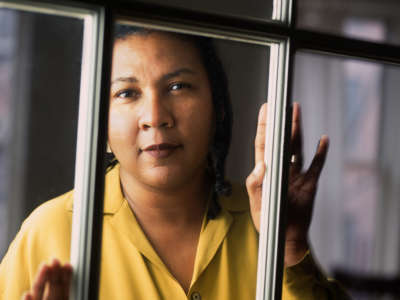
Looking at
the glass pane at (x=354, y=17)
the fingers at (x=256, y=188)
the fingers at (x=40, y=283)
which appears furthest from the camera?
the glass pane at (x=354, y=17)

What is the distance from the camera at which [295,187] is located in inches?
27.0

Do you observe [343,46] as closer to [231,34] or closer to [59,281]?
[231,34]

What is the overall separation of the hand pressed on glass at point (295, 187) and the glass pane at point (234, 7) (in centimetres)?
12

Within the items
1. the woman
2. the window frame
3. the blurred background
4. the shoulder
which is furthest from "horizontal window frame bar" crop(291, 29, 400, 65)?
the blurred background

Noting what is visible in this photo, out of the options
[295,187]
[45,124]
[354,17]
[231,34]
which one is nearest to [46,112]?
[45,124]

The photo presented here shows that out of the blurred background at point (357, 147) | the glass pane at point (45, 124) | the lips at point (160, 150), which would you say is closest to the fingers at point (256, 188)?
the lips at point (160, 150)

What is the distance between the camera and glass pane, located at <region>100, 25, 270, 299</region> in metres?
0.57

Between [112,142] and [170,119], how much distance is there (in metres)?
0.07

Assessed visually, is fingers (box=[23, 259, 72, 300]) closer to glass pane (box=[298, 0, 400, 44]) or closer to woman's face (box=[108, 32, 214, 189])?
woman's face (box=[108, 32, 214, 189])

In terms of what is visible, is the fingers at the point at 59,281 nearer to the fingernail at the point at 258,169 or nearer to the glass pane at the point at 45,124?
the glass pane at the point at 45,124

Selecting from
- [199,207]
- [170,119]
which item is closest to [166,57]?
[170,119]

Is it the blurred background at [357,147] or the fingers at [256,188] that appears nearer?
the fingers at [256,188]

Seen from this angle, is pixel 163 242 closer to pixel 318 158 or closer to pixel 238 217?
pixel 238 217

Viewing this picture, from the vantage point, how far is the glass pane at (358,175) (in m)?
2.78
